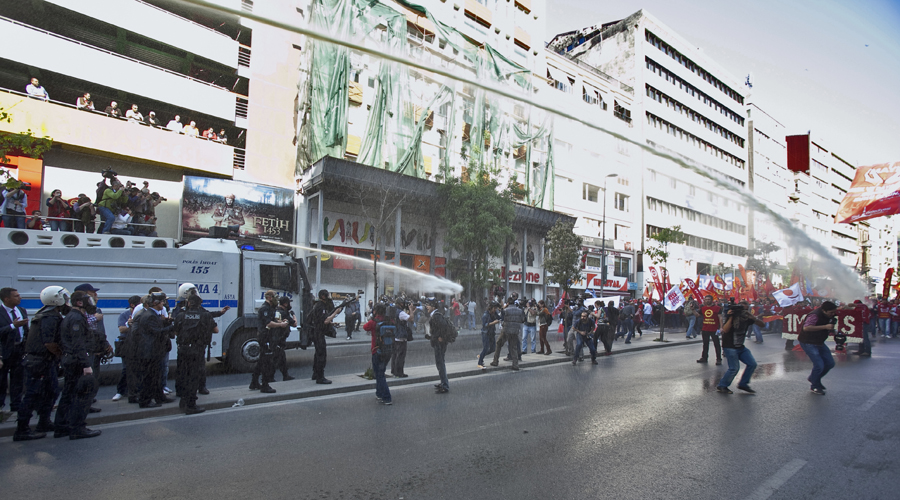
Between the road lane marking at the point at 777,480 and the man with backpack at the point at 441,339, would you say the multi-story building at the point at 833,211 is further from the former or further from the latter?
the road lane marking at the point at 777,480

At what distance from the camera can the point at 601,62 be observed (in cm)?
4731

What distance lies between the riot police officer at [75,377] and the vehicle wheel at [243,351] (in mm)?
4753

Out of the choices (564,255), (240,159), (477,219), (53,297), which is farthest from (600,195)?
(53,297)

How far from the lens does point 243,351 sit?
10898 millimetres

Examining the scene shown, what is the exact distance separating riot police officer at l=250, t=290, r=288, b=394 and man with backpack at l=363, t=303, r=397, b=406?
6.08 ft

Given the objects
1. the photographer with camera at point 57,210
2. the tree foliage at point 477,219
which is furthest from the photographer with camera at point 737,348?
the tree foliage at point 477,219

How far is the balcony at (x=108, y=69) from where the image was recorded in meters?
16.0

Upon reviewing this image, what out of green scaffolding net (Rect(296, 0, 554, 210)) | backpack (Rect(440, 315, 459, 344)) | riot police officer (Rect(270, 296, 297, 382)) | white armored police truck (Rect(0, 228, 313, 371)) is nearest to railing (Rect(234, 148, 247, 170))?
green scaffolding net (Rect(296, 0, 554, 210))

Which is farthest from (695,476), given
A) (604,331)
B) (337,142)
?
(337,142)

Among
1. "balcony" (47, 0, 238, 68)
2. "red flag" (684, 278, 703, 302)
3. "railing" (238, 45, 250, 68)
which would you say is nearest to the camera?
"balcony" (47, 0, 238, 68)

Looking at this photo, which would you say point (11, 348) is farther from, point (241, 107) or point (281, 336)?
point (241, 107)

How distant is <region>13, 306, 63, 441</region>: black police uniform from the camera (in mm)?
5691

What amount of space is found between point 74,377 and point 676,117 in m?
47.2

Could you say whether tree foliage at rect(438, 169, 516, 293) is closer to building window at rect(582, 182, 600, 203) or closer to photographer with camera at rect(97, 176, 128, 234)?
building window at rect(582, 182, 600, 203)
